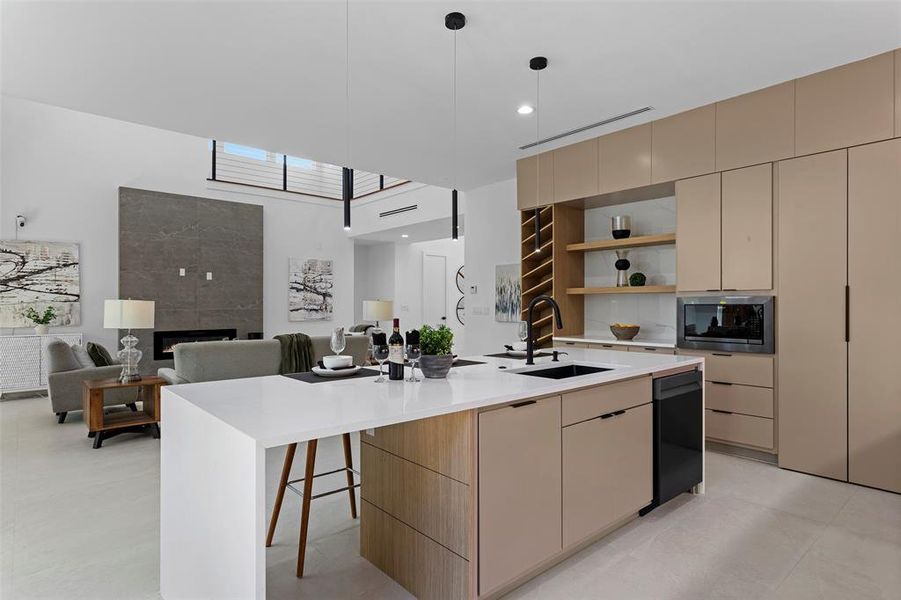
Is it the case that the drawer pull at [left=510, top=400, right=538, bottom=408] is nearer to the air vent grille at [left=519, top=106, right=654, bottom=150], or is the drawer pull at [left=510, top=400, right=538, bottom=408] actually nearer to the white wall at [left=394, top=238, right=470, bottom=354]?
the air vent grille at [left=519, top=106, right=654, bottom=150]

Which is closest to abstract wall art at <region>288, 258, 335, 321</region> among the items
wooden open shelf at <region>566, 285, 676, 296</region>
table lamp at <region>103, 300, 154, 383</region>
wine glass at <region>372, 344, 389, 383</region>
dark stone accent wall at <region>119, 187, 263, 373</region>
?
dark stone accent wall at <region>119, 187, 263, 373</region>

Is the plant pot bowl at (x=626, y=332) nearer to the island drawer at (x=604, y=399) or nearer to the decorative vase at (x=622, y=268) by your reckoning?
the decorative vase at (x=622, y=268)

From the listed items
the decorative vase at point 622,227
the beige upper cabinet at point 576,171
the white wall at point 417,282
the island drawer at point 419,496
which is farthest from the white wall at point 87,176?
the island drawer at point 419,496

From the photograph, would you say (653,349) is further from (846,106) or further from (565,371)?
(846,106)

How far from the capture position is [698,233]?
159 inches

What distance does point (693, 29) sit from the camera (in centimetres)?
→ 288

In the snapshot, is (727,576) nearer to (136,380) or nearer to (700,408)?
(700,408)

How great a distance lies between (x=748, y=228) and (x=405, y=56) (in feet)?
9.25

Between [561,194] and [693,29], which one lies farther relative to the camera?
[561,194]

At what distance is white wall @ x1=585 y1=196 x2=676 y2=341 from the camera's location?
4.70 metres

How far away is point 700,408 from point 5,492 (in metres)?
4.49

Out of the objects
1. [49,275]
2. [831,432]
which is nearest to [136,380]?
[49,275]

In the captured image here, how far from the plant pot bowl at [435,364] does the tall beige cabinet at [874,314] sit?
113 inches

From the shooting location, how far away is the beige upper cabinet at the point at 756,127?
3520 mm
